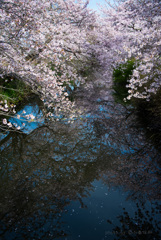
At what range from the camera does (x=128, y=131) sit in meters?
8.60

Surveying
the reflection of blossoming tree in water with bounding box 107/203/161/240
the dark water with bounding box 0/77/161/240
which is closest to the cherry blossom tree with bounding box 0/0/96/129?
the dark water with bounding box 0/77/161/240

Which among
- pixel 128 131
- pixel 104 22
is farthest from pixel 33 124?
pixel 104 22

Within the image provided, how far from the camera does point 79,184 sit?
5.05 m

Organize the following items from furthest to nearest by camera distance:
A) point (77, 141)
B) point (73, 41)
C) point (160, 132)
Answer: point (73, 41) → point (160, 132) → point (77, 141)

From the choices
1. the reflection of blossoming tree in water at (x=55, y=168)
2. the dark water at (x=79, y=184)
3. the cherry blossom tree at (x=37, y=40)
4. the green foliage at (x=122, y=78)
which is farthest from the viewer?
the green foliage at (x=122, y=78)

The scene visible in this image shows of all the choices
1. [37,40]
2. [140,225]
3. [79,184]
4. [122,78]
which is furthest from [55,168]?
[122,78]

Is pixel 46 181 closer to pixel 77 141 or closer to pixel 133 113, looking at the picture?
pixel 77 141

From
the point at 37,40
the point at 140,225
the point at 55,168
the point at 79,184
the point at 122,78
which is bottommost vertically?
the point at 122,78

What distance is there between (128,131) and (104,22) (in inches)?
423

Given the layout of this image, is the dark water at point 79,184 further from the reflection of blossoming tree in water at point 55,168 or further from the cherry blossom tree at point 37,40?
the cherry blossom tree at point 37,40

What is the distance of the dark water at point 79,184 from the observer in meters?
3.72

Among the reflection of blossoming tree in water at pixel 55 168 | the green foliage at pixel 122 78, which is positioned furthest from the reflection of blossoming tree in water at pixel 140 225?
the green foliage at pixel 122 78

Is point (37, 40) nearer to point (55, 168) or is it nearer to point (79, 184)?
point (55, 168)

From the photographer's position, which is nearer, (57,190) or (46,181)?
(57,190)
